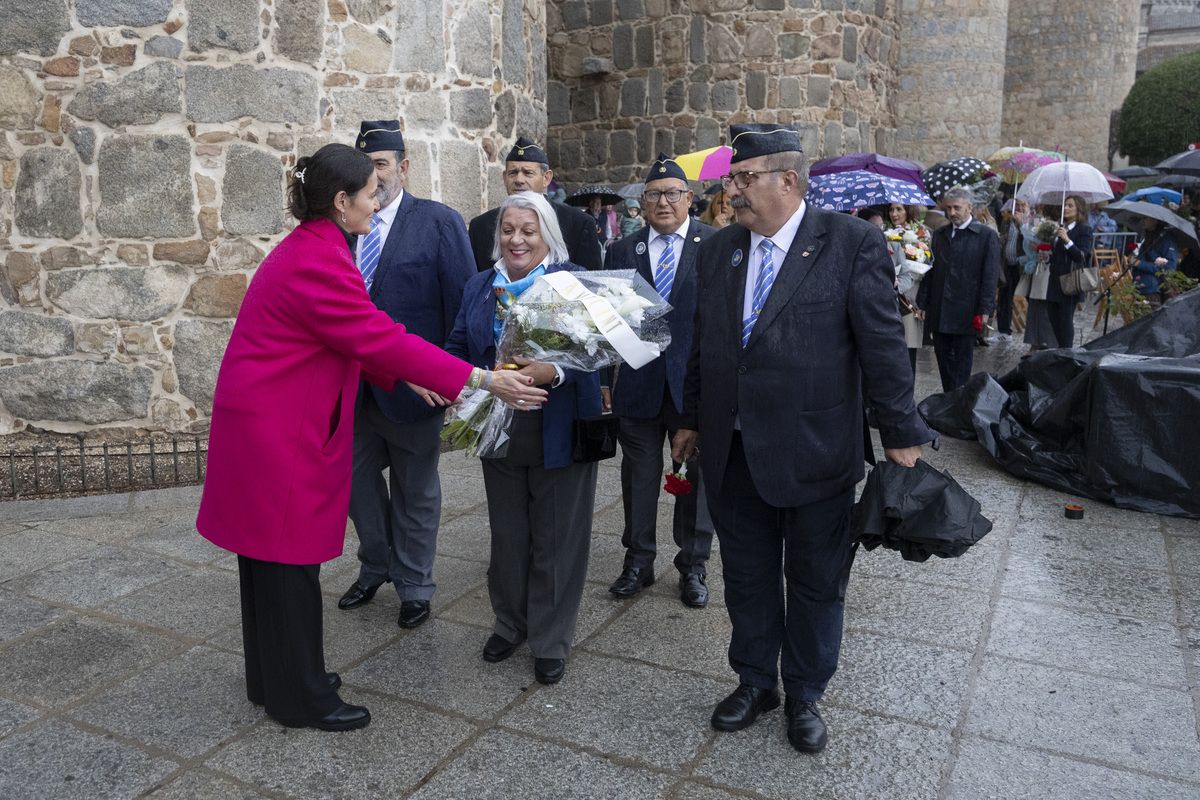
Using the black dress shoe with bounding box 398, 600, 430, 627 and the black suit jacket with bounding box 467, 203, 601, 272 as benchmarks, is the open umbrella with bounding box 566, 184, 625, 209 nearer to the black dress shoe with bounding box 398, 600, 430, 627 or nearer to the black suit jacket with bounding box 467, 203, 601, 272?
the black suit jacket with bounding box 467, 203, 601, 272

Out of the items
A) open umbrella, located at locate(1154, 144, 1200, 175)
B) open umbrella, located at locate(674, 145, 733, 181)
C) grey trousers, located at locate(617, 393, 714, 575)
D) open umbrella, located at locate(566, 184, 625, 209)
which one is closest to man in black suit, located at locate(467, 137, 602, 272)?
grey trousers, located at locate(617, 393, 714, 575)

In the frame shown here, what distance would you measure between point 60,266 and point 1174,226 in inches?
376

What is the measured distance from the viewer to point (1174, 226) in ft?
31.2

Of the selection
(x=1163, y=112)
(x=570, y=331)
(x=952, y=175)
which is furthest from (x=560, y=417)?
(x=1163, y=112)

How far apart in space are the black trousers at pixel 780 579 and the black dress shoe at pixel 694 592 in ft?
3.02

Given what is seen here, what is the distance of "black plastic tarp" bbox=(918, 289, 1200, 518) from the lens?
5570 mm

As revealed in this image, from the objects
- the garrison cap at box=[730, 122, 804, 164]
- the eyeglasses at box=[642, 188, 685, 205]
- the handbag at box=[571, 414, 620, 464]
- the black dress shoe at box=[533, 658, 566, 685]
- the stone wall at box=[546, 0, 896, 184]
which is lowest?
the black dress shoe at box=[533, 658, 566, 685]

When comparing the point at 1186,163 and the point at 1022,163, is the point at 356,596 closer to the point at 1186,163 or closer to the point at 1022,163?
the point at 1022,163

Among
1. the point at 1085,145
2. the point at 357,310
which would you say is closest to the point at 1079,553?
the point at 357,310

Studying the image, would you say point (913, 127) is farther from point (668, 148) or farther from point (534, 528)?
point (534, 528)

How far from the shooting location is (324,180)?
10.3 ft

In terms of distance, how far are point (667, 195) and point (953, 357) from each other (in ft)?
15.3

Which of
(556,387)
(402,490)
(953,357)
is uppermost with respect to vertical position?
(556,387)

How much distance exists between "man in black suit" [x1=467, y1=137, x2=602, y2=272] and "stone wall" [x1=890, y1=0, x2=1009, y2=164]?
50.0 feet
